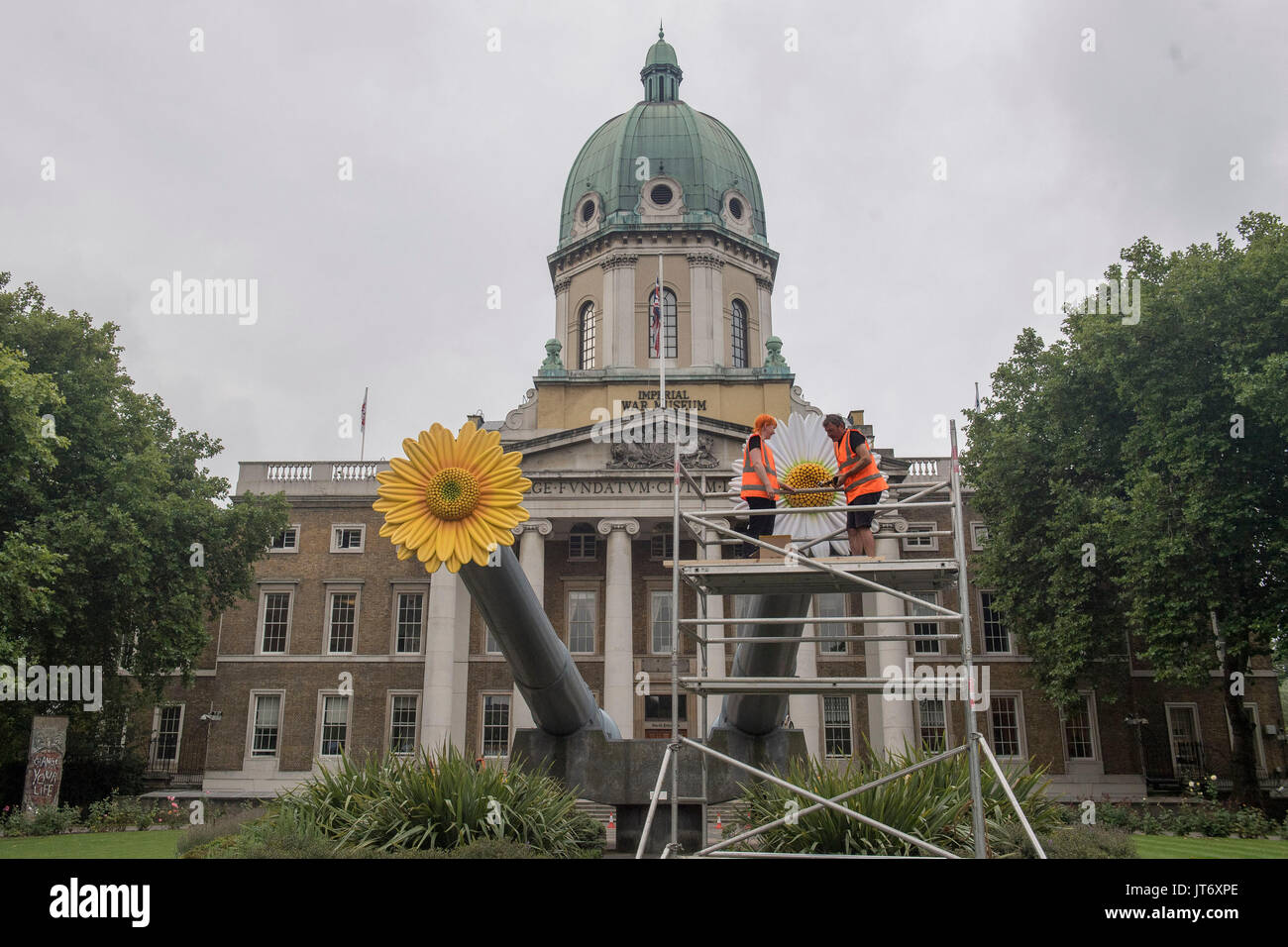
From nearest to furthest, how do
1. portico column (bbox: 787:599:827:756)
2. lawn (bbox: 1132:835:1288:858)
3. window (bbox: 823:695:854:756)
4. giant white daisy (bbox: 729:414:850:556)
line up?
giant white daisy (bbox: 729:414:850:556), lawn (bbox: 1132:835:1288:858), portico column (bbox: 787:599:827:756), window (bbox: 823:695:854:756)

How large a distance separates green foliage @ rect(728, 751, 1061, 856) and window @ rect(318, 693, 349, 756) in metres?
31.7

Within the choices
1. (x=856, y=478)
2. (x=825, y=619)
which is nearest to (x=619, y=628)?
(x=856, y=478)

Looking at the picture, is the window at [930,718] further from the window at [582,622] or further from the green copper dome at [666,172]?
the green copper dome at [666,172]

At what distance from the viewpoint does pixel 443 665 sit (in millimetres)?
34750

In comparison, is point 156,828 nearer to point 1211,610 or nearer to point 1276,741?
point 1211,610

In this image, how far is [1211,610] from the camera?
24.8 meters

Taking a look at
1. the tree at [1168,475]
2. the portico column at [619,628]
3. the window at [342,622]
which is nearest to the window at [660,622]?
the portico column at [619,628]

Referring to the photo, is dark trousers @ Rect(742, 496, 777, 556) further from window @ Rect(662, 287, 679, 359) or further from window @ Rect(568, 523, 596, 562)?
window @ Rect(662, 287, 679, 359)

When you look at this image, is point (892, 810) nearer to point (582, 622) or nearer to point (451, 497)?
point (451, 497)

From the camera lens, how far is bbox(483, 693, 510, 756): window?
3856 centimetres

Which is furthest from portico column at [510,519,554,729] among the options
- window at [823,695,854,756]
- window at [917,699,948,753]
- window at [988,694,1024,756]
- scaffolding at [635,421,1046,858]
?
scaffolding at [635,421,1046,858]

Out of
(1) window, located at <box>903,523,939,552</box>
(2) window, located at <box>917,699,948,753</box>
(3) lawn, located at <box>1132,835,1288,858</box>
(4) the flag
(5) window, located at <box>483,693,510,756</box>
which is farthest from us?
(4) the flag
